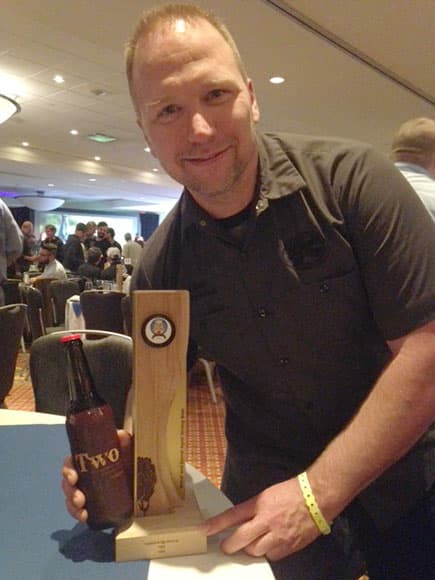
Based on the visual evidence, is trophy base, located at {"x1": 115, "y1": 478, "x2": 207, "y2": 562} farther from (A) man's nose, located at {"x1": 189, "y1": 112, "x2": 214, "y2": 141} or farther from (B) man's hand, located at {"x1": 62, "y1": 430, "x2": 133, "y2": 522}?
(A) man's nose, located at {"x1": 189, "y1": 112, "x2": 214, "y2": 141}

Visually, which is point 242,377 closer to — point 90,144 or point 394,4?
point 394,4

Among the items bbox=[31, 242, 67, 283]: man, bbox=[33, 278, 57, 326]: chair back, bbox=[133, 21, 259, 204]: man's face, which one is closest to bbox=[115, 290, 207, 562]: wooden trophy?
bbox=[133, 21, 259, 204]: man's face

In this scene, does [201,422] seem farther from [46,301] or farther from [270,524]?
[270,524]

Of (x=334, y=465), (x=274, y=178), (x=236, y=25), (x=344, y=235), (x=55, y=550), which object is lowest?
(x=55, y=550)

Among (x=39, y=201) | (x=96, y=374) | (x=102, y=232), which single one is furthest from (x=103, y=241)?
(x=39, y=201)

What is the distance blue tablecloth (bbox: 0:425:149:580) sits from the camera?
2.20ft

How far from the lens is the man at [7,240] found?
13.0 ft

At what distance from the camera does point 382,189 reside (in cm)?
83

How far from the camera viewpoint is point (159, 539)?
0.70 metres

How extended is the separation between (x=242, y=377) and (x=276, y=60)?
490cm

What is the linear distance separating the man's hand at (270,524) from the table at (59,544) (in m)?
0.02

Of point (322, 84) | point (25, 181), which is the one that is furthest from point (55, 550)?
point (25, 181)

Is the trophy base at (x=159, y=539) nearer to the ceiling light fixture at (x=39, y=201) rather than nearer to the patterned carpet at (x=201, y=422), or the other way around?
the patterned carpet at (x=201, y=422)

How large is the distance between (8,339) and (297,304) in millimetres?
2272
